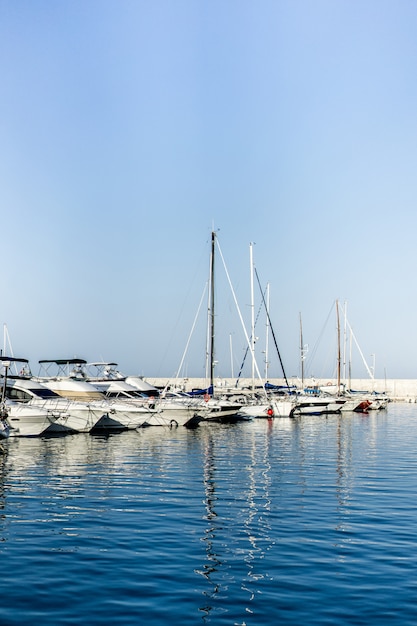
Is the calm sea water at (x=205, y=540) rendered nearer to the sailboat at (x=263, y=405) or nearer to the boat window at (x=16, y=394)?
the boat window at (x=16, y=394)

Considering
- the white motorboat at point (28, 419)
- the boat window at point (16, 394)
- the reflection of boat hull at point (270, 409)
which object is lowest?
the reflection of boat hull at point (270, 409)

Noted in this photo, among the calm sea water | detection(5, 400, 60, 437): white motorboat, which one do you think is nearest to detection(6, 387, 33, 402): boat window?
detection(5, 400, 60, 437): white motorboat

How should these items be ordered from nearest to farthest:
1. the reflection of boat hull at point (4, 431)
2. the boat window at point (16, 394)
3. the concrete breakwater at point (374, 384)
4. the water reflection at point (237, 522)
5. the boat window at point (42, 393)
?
the water reflection at point (237, 522) → the reflection of boat hull at point (4, 431) → the boat window at point (16, 394) → the boat window at point (42, 393) → the concrete breakwater at point (374, 384)

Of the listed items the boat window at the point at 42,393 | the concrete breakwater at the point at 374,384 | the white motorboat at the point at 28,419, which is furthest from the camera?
the concrete breakwater at the point at 374,384

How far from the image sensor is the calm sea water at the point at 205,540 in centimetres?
1039

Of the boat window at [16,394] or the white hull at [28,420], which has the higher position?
the boat window at [16,394]

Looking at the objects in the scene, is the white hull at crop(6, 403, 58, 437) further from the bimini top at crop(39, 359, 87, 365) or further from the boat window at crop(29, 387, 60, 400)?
the bimini top at crop(39, 359, 87, 365)

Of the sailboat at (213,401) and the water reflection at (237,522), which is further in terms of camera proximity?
the sailboat at (213,401)

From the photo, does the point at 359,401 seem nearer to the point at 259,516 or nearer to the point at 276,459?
the point at 276,459

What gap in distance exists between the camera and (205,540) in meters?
14.8

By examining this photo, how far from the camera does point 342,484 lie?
23297 millimetres

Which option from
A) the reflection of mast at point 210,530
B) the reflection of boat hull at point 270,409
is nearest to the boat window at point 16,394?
the reflection of mast at point 210,530

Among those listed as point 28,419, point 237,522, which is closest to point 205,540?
point 237,522

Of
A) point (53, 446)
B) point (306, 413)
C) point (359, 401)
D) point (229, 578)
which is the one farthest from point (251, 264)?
point (229, 578)
